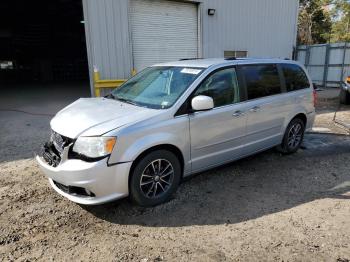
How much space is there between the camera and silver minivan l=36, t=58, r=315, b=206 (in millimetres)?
3371

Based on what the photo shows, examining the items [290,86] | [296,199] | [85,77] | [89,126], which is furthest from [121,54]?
[85,77]

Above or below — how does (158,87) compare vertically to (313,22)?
below

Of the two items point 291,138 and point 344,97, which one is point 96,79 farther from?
point 344,97

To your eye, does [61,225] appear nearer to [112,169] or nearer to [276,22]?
[112,169]

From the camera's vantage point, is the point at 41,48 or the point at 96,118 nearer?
the point at 96,118

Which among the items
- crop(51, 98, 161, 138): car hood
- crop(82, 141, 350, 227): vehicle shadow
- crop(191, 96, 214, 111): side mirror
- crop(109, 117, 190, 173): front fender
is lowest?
crop(82, 141, 350, 227): vehicle shadow

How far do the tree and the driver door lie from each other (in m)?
32.4

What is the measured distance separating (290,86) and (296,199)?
2224mm

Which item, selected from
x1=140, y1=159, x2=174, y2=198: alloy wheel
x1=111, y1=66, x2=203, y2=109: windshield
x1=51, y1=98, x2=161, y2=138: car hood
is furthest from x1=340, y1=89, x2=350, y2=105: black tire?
x1=51, y1=98, x2=161, y2=138: car hood

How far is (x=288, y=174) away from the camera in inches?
194

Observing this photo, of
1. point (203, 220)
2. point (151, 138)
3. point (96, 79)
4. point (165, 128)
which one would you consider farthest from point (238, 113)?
point (96, 79)

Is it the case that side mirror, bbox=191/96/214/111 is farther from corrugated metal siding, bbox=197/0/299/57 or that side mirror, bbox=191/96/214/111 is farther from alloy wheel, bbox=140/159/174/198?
corrugated metal siding, bbox=197/0/299/57

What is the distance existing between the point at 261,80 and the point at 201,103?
1607 mm

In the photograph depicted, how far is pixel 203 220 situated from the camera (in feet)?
11.7
